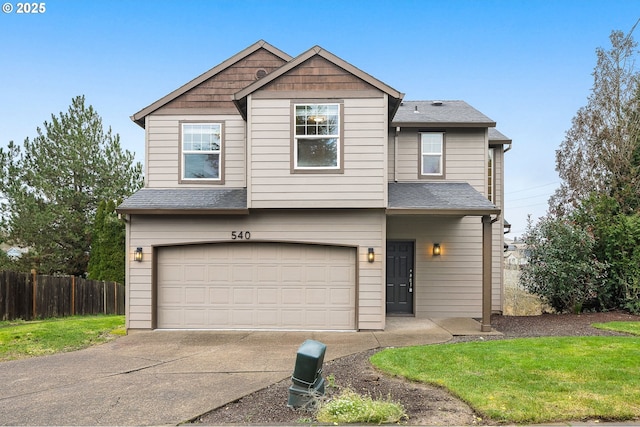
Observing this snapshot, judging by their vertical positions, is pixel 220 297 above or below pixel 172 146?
below

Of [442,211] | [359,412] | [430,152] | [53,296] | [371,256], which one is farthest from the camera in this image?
[53,296]

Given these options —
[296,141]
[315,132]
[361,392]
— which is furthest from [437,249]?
[361,392]

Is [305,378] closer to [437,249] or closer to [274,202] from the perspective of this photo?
[274,202]

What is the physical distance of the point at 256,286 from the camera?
1059cm

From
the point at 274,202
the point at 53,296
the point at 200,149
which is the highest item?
the point at 200,149

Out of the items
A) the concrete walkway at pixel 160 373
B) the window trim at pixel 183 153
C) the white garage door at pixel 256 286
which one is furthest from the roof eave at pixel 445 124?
the concrete walkway at pixel 160 373

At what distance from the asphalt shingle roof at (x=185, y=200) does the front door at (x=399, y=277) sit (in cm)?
445

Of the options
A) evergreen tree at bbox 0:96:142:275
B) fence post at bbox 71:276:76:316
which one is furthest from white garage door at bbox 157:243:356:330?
evergreen tree at bbox 0:96:142:275

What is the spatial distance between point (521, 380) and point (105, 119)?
81.4 ft

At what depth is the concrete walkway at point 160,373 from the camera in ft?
16.4

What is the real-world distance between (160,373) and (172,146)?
6.33 m

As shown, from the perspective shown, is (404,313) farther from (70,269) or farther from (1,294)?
(70,269)

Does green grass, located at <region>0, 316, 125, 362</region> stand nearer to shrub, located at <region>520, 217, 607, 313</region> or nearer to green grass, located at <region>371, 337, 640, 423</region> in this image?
green grass, located at <region>371, 337, 640, 423</region>

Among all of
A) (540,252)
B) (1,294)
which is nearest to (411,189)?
(540,252)
